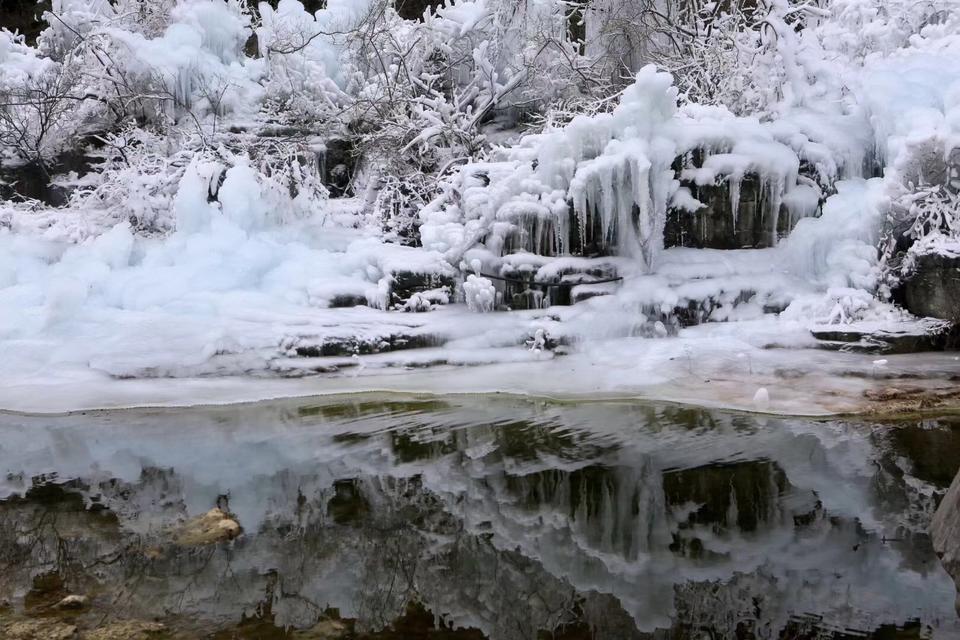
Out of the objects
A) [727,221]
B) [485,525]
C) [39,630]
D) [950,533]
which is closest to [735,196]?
[727,221]

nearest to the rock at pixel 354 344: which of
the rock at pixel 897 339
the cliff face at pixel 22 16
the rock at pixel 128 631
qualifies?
the rock at pixel 897 339

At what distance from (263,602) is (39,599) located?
89 centimetres

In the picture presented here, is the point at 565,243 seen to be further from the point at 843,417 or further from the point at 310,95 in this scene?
the point at 310,95

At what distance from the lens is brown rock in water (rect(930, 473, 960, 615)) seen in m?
3.14

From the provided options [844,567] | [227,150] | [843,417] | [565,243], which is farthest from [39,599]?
[227,150]

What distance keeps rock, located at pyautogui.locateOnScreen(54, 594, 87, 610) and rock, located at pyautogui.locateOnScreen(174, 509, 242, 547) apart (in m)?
0.63

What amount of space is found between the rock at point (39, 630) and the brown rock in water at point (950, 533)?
3193 millimetres

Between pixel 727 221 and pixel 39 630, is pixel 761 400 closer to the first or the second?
pixel 727 221

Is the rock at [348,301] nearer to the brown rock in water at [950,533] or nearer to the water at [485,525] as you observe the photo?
the water at [485,525]

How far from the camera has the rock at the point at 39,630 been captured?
3.05 metres

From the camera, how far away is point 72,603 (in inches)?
130

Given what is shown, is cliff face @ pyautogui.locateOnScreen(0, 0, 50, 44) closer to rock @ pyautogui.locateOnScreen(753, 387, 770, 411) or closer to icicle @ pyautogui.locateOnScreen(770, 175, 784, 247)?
icicle @ pyautogui.locateOnScreen(770, 175, 784, 247)

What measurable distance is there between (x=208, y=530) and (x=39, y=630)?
1060 millimetres

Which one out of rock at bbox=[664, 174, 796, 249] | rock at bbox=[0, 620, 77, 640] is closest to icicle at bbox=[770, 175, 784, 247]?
rock at bbox=[664, 174, 796, 249]
